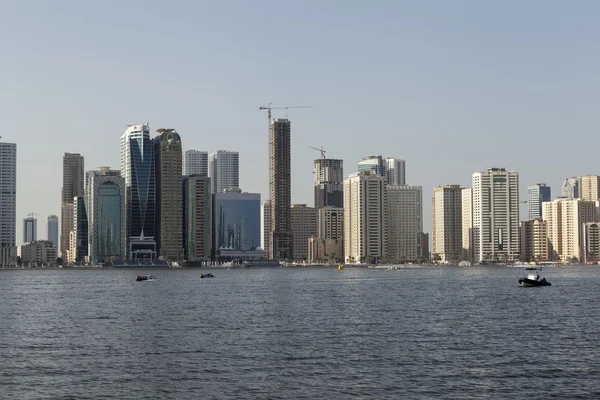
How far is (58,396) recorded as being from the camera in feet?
211

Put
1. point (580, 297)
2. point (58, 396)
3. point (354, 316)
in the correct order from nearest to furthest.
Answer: point (58, 396) → point (354, 316) → point (580, 297)

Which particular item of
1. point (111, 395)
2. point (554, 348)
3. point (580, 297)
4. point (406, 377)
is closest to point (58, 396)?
point (111, 395)

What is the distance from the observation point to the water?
66.8 meters

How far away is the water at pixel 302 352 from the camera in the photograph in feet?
219

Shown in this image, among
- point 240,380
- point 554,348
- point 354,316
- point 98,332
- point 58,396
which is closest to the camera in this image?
point 58,396

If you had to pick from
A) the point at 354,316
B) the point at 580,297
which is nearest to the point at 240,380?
the point at 354,316

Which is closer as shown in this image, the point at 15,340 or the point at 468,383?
the point at 468,383

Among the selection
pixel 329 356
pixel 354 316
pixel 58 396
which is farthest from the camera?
pixel 354 316

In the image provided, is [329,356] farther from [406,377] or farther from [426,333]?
[426,333]

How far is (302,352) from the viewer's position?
85812 mm

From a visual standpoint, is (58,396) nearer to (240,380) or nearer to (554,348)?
Answer: (240,380)

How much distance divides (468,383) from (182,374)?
23553 millimetres

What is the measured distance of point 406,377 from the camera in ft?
233

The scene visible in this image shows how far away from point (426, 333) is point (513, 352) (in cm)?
1823
